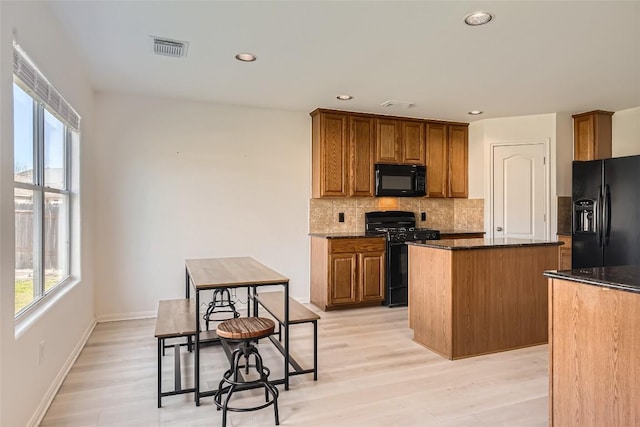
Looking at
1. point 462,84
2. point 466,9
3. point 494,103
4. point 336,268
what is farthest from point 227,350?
point 494,103

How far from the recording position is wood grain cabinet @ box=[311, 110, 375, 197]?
16.4ft

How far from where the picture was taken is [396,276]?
504 cm

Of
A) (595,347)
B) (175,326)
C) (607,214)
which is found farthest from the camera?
(607,214)

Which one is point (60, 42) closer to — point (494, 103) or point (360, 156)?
point (360, 156)

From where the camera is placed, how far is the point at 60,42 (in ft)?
9.25

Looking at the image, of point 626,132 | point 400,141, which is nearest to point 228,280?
point 400,141

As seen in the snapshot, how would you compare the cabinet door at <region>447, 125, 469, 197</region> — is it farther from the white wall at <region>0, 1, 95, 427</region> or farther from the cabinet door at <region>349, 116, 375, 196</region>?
the white wall at <region>0, 1, 95, 427</region>

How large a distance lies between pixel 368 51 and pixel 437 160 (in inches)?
110

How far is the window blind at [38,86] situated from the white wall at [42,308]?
2.1 inches

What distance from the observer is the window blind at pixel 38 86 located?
207 centimetres

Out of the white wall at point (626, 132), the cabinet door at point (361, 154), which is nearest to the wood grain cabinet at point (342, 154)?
the cabinet door at point (361, 154)

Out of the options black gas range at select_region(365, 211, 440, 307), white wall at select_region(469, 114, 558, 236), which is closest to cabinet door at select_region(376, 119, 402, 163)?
black gas range at select_region(365, 211, 440, 307)

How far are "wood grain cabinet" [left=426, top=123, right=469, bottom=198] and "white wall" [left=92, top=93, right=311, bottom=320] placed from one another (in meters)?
1.72

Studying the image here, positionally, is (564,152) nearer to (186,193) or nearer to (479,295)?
(479,295)
